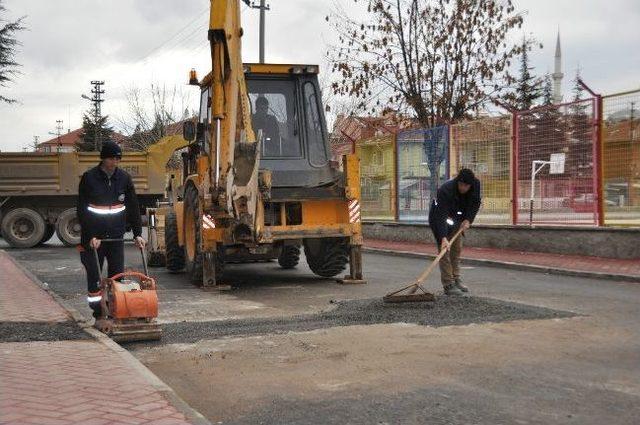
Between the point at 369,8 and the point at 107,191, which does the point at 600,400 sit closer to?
the point at 107,191

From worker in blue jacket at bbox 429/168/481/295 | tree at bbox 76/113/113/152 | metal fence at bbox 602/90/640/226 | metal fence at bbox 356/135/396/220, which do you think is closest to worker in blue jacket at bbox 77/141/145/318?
worker in blue jacket at bbox 429/168/481/295

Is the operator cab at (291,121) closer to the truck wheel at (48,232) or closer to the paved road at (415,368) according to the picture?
the paved road at (415,368)

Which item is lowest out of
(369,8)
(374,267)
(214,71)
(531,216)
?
(374,267)

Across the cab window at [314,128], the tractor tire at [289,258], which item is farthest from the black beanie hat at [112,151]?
the tractor tire at [289,258]

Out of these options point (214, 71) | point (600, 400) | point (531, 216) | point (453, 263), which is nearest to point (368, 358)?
point (600, 400)

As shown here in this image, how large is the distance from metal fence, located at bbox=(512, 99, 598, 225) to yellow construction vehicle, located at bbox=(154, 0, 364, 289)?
4904 millimetres

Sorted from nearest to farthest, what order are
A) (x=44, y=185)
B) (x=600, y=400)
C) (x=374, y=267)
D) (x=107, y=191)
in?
(x=600, y=400), (x=107, y=191), (x=374, y=267), (x=44, y=185)

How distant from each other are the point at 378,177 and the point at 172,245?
8.70 meters

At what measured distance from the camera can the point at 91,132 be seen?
6938 centimetres

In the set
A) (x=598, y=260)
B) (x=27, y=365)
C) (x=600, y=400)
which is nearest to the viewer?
(x=600, y=400)

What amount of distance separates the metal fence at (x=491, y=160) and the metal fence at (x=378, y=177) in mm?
3213

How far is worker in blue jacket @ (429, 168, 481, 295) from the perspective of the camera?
889cm

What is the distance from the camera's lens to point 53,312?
25.3 feet

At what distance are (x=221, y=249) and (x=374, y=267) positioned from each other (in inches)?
160
